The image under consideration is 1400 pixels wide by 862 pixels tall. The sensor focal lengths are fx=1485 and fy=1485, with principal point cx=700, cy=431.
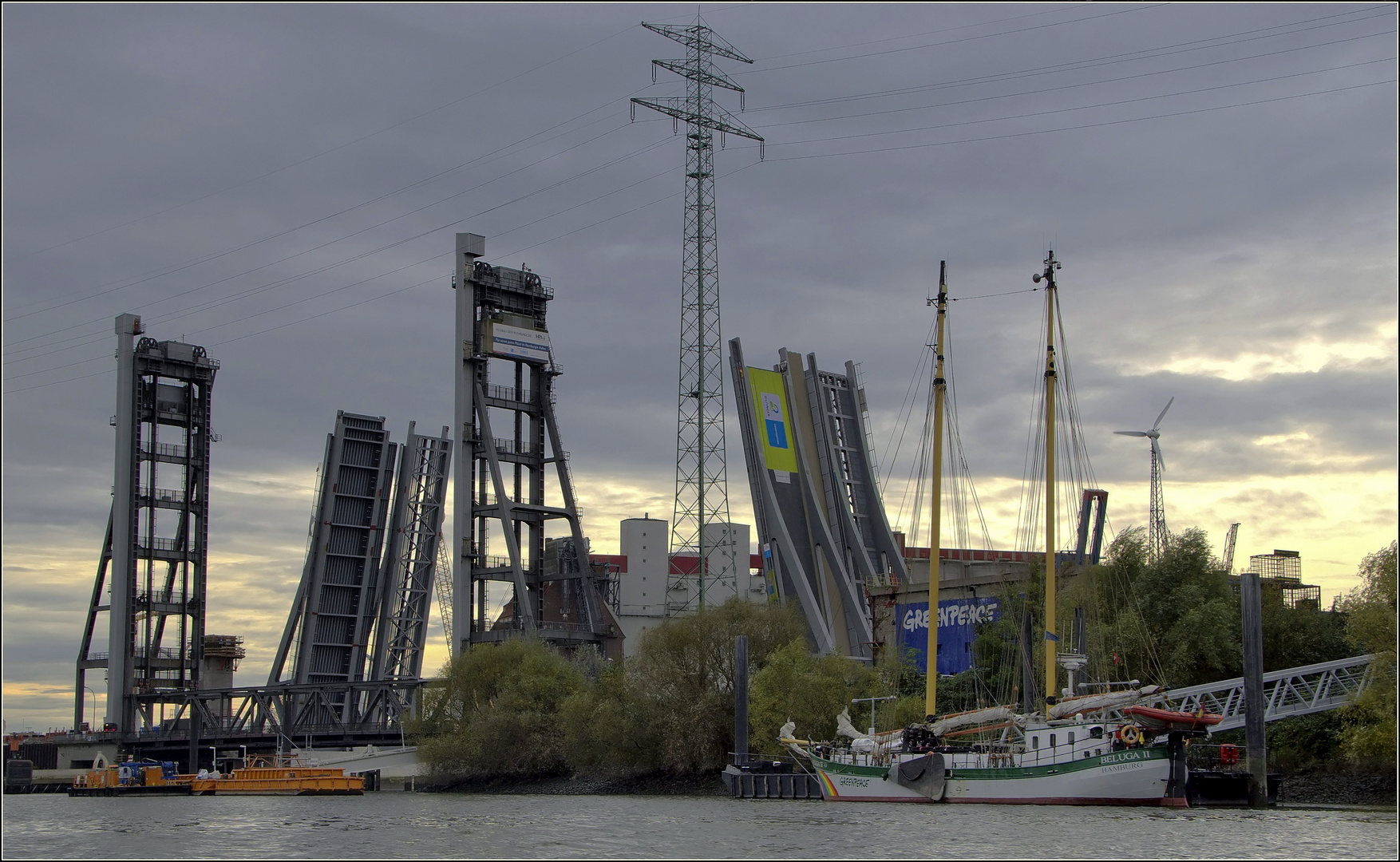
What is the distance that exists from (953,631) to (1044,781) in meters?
28.2

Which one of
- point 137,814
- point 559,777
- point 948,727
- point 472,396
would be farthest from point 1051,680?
point 472,396

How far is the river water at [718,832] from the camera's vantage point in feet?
95.6

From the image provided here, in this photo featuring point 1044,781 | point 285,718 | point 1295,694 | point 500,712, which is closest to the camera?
point 1044,781

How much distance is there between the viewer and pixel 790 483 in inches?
2921

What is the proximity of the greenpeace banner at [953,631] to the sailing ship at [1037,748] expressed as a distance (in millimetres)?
Result: 17755

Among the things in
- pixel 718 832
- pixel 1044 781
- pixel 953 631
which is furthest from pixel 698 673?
pixel 718 832

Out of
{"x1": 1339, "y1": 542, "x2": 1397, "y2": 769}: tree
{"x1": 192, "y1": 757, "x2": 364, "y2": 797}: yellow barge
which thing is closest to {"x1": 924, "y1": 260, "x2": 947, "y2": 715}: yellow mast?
{"x1": 1339, "y1": 542, "x2": 1397, "y2": 769}: tree

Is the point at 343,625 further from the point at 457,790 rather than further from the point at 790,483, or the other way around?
Result: the point at 790,483

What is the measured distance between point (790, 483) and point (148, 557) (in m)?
36.2

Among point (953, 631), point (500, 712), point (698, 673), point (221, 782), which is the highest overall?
point (953, 631)

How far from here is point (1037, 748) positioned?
41000mm

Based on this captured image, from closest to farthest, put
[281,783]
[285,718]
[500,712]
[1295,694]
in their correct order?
[1295,694] → [500,712] → [281,783] → [285,718]

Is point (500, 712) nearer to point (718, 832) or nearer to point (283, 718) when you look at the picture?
point (283, 718)

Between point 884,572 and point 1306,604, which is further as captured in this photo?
point 884,572
